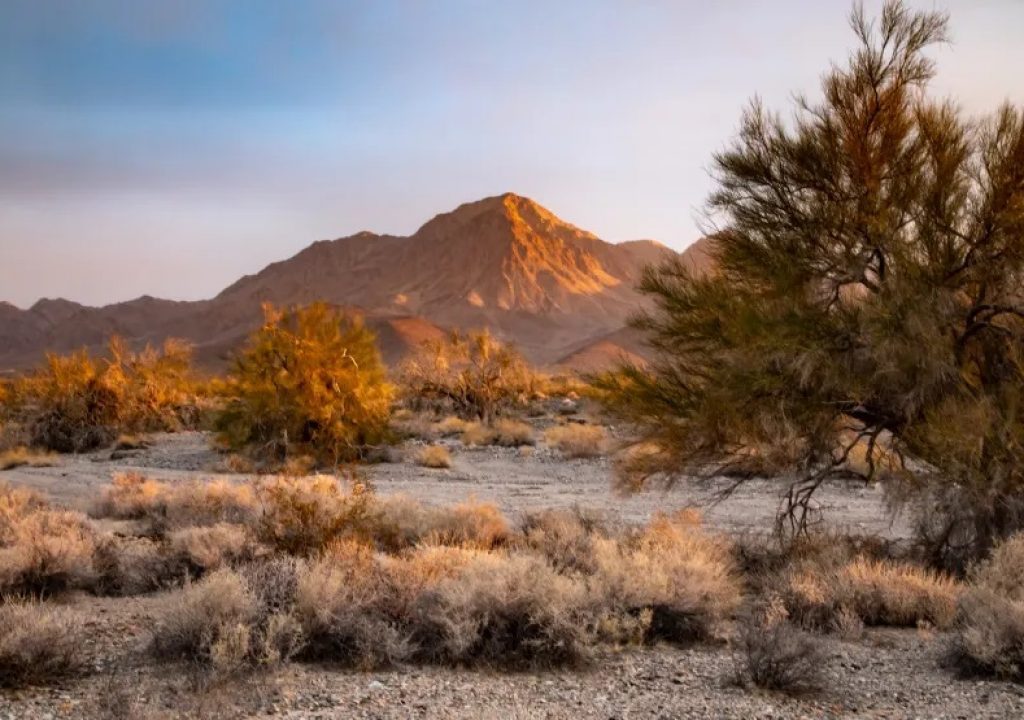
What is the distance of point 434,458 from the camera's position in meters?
25.5

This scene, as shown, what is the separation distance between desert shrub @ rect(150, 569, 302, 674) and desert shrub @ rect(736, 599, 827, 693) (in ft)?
11.9

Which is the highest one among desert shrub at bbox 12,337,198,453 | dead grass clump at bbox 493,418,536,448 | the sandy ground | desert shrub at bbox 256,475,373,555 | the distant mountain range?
the distant mountain range

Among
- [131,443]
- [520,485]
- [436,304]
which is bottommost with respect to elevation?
[520,485]

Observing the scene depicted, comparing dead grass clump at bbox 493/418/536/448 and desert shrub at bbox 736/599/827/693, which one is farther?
dead grass clump at bbox 493/418/536/448

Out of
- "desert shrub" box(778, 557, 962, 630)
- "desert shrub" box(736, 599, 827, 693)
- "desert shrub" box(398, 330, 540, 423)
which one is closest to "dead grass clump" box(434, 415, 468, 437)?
"desert shrub" box(398, 330, 540, 423)

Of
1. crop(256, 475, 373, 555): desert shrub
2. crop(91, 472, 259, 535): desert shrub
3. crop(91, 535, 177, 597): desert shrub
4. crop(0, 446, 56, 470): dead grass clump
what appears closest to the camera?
crop(91, 535, 177, 597): desert shrub

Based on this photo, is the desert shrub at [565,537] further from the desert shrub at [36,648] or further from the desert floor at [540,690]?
the desert shrub at [36,648]

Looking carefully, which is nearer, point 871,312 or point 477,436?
point 871,312

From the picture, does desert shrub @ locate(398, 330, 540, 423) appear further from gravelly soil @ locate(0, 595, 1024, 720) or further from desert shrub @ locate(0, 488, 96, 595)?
gravelly soil @ locate(0, 595, 1024, 720)

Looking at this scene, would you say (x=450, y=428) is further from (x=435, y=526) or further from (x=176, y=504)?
(x=435, y=526)

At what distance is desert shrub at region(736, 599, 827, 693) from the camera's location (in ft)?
22.8

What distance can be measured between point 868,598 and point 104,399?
29952 millimetres

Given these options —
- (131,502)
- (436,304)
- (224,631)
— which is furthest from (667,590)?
(436,304)

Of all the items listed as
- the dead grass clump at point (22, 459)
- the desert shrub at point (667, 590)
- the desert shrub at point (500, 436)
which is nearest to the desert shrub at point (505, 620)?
the desert shrub at point (667, 590)
